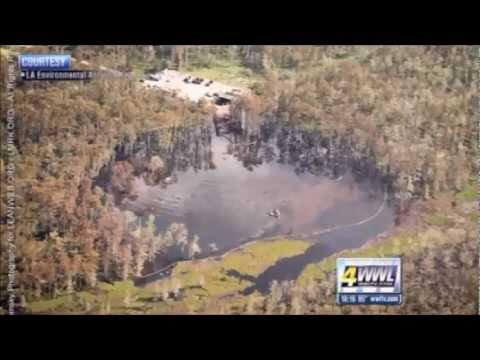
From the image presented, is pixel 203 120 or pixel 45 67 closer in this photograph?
pixel 45 67

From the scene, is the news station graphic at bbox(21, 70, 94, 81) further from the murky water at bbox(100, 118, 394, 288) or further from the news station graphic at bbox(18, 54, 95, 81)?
the murky water at bbox(100, 118, 394, 288)

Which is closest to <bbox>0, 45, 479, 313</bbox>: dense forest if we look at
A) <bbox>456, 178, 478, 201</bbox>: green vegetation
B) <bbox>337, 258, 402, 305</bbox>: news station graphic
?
<bbox>456, 178, 478, 201</bbox>: green vegetation

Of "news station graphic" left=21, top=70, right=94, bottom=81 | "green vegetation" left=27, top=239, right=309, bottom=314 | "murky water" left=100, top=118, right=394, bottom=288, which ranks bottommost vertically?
"green vegetation" left=27, top=239, right=309, bottom=314

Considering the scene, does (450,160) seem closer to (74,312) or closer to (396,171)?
(396,171)

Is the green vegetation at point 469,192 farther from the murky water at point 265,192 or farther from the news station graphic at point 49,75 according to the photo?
the news station graphic at point 49,75

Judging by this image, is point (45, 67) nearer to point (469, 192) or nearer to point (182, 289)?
point (182, 289)

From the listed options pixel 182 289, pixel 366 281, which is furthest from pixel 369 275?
pixel 182 289

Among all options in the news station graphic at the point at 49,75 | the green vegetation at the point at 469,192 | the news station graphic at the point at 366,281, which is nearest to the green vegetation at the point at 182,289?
the news station graphic at the point at 366,281

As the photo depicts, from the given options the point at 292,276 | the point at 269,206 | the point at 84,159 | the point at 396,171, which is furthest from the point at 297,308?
the point at 84,159
